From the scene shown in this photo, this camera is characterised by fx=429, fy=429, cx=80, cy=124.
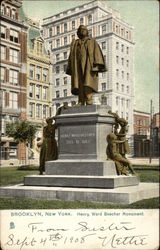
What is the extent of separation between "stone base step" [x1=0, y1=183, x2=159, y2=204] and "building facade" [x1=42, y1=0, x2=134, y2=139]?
2088mm

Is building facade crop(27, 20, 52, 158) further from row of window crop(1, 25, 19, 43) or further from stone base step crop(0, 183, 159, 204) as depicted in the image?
stone base step crop(0, 183, 159, 204)

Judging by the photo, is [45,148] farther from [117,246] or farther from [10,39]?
[117,246]

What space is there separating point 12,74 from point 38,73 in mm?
562

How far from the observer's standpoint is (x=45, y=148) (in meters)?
8.80

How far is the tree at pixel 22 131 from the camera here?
8703 mm

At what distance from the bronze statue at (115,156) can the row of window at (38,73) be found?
2085 millimetres

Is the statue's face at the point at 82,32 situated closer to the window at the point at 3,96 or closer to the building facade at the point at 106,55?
the building facade at the point at 106,55

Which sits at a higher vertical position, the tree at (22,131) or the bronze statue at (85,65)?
the bronze statue at (85,65)

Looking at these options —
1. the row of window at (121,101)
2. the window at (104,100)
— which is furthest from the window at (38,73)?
the row of window at (121,101)

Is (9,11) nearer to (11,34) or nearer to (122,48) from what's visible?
(11,34)

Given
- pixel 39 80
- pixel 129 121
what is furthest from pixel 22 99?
pixel 129 121

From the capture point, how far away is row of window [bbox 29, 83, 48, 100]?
9.11 meters

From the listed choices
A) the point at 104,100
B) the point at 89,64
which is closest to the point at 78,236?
the point at 104,100

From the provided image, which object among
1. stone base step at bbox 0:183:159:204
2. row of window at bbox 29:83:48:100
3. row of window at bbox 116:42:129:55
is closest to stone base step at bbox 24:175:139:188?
stone base step at bbox 0:183:159:204
